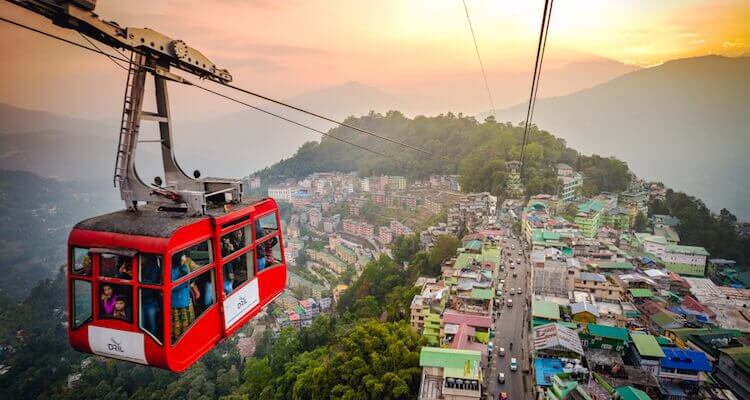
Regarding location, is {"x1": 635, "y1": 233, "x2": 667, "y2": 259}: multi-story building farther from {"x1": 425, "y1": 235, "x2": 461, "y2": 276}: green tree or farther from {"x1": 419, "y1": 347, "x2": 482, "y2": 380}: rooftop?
{"x1": 419, "y1": 347, "x2": 482, "y2": 380}: rooftop

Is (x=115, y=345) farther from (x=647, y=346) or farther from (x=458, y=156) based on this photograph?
(x=458, y=156)

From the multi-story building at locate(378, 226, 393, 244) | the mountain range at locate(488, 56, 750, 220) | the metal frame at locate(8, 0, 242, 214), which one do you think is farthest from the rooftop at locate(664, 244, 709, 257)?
the metal frame at locate(8, 0, 242, 214)

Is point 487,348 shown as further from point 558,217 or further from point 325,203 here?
point 325,203

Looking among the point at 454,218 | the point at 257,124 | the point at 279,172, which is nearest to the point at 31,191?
the point at 279,172

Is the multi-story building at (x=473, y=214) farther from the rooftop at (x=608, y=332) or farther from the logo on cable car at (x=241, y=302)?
the logo on cable car at (x=241, y=302)

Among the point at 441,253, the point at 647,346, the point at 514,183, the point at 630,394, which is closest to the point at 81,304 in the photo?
the point at 630,394

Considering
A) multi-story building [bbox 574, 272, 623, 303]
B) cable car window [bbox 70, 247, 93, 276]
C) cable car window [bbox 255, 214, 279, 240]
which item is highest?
cable car window [bbox 255, 214, 279, 240]
